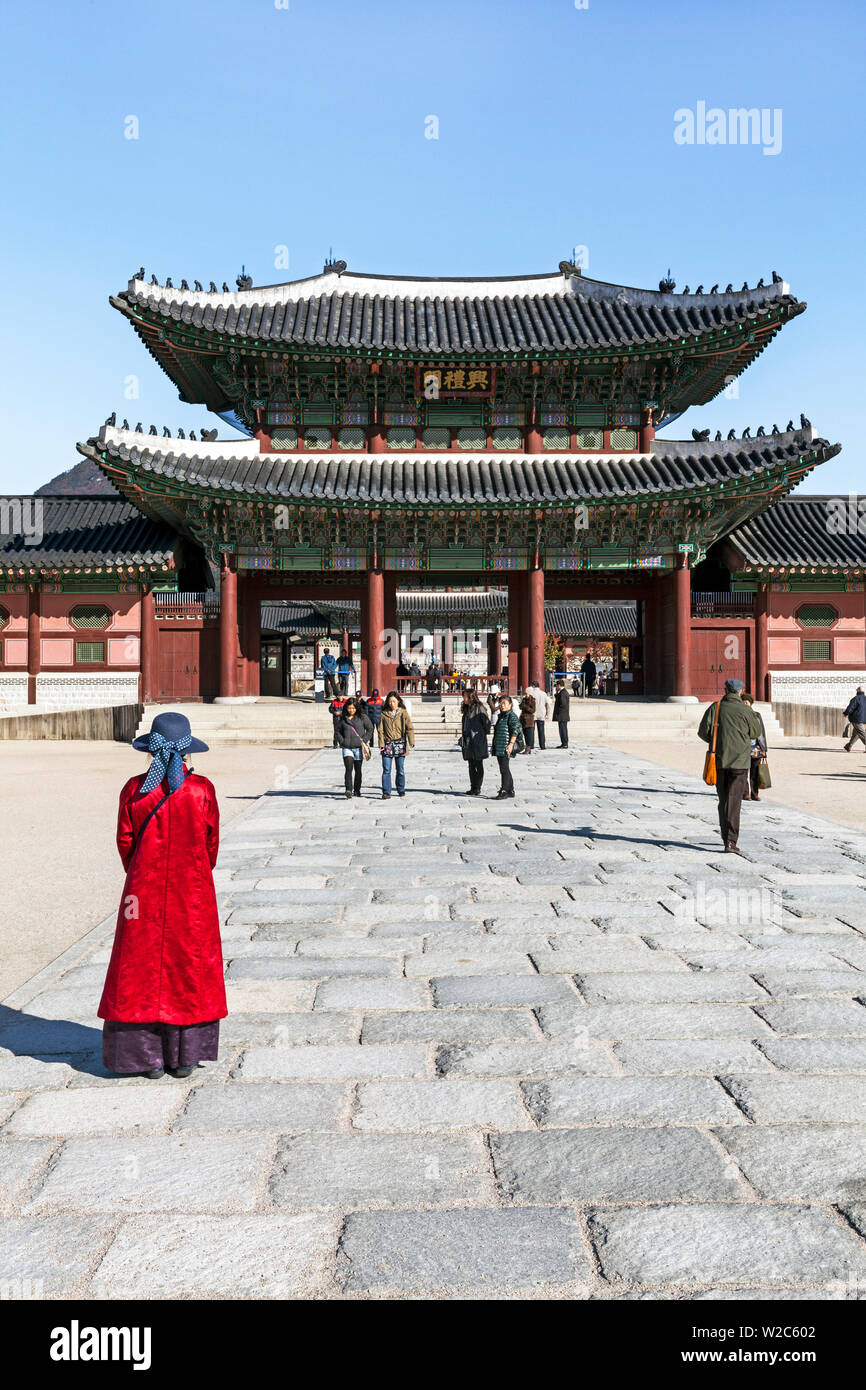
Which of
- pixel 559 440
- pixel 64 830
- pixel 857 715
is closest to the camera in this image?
pixel 64 830

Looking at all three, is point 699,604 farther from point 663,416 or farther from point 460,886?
point 460,886

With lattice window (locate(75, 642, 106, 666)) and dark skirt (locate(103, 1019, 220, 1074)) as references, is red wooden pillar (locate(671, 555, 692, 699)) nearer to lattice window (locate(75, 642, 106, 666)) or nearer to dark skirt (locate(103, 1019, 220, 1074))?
lattice window (locate(75, 642, 106, 666))

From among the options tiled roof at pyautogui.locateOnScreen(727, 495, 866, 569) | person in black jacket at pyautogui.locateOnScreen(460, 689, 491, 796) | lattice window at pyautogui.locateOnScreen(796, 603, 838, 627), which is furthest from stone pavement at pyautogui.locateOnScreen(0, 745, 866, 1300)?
lattice window at pyautogui.locateOnScreen(796, 603, 838, 627)

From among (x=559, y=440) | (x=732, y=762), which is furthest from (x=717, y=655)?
(x=732, y=762)

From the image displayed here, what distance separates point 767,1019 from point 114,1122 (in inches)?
111

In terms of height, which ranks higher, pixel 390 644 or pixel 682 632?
pixel 682 632

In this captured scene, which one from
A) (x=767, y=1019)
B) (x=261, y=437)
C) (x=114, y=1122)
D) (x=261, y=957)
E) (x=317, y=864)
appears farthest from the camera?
(x=261, y=437)

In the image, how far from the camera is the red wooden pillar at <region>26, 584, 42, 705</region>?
24.2 meters

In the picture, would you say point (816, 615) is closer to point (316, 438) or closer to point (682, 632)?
point (682, 632)

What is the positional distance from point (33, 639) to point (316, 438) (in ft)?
29.4

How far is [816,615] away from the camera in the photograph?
25.1 metres

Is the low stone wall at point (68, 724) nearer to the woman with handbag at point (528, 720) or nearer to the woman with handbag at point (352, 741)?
the woman with handbag at point (528, 720)

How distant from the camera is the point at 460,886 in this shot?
701 cm

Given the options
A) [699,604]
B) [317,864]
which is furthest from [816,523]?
[317,864]
